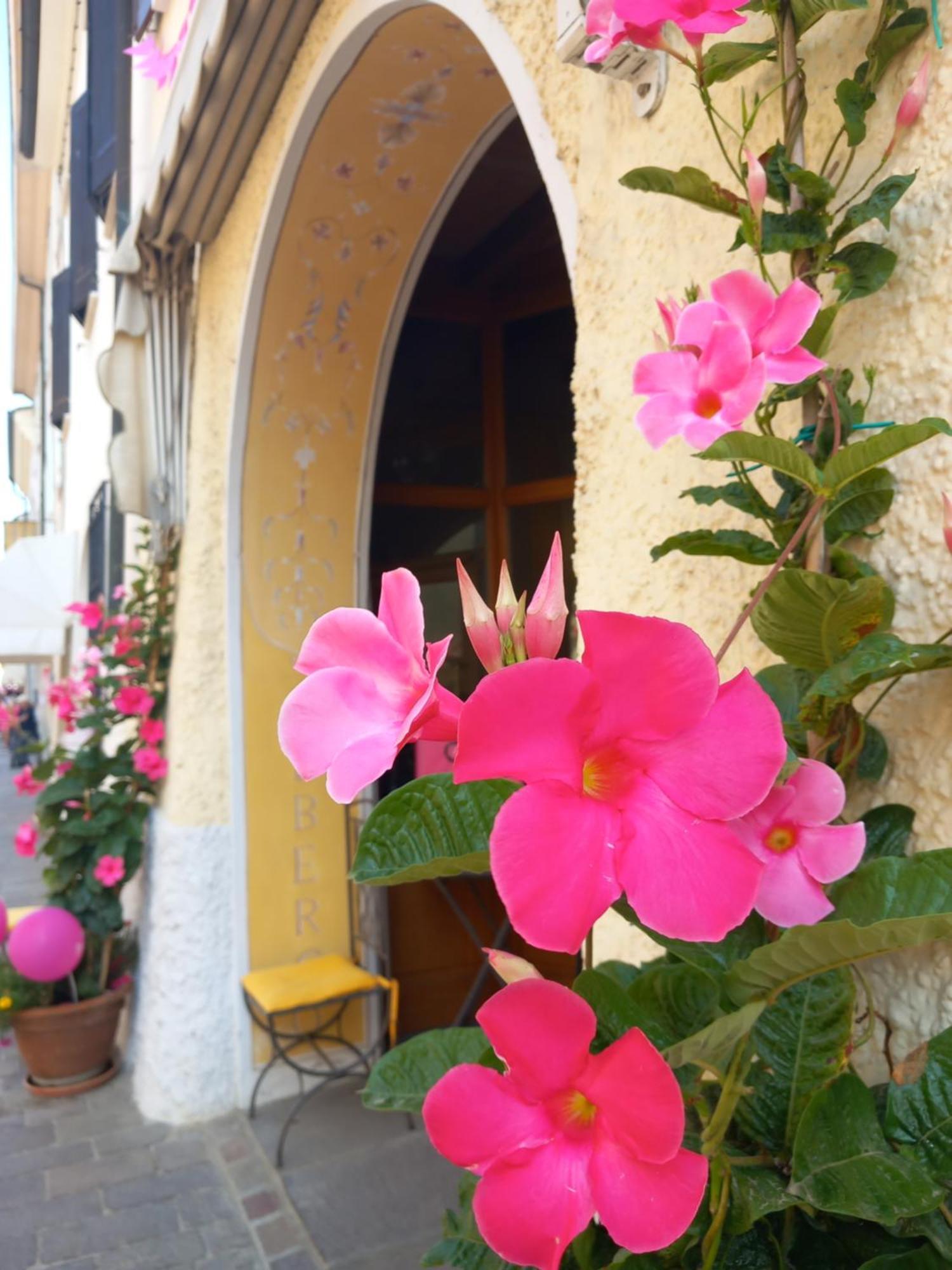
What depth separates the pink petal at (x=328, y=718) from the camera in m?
0.52

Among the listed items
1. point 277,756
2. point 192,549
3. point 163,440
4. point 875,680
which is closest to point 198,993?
point 277,756

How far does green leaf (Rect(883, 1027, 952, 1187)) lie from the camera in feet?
2.13

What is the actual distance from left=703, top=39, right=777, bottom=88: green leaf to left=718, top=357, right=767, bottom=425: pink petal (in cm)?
32

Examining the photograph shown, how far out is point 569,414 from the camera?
4.00 m

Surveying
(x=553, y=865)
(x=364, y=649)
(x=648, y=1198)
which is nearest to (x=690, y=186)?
(x=364, y=649)

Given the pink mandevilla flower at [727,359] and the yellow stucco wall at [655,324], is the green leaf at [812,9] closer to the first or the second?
the yellow stucco wall at [655,324]

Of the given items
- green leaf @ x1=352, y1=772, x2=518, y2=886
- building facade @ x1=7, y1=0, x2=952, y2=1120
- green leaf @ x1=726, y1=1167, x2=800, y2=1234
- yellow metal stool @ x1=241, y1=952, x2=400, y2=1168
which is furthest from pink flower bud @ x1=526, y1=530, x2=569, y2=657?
yellow metal stool @ x1=241, y1=952, x2=400, y2=1168

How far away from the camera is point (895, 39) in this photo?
769 millimetres

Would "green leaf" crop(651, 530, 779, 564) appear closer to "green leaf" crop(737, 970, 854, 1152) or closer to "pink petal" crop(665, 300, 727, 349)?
"pink petal" crop(665, 300, 727, 349)

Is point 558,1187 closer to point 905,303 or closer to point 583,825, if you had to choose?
point 583,825

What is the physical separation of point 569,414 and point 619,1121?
3.73m

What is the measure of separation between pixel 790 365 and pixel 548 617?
1.03 feet

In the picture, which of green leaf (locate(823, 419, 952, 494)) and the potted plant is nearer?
green leaf (locate(823, 419, 952, 494))

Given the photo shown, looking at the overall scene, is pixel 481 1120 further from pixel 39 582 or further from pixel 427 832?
pixel 39 582
